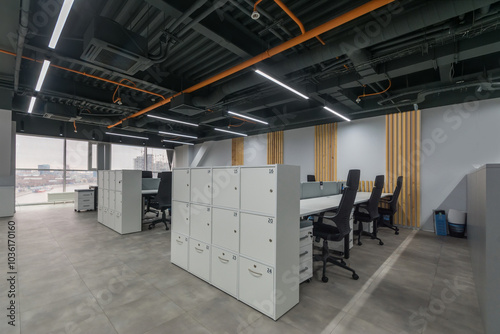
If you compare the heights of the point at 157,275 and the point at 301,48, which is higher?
the point at 301,48

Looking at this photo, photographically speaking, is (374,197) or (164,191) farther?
(164,191)

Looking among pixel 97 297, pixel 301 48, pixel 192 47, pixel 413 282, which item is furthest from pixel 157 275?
pixel 301 48

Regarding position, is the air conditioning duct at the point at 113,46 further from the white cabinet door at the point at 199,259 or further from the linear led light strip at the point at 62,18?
the white cabinet door at the point at 199,259

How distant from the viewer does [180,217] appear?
319 cm

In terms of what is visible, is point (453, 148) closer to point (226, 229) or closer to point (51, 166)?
point (226, 229)

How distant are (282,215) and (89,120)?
24.6 ft

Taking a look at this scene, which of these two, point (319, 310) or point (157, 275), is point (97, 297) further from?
point (319, 310)

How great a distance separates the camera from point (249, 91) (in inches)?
208

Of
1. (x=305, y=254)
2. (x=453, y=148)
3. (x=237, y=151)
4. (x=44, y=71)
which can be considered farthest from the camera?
(x=237, y=151)

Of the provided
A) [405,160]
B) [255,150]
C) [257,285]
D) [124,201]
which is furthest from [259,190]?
[255,150]

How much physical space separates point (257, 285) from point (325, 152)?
5881 mm

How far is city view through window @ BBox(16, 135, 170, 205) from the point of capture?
8336mm

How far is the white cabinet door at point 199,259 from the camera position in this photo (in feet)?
8.92

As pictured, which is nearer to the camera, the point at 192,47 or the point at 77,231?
the point at 192,47
